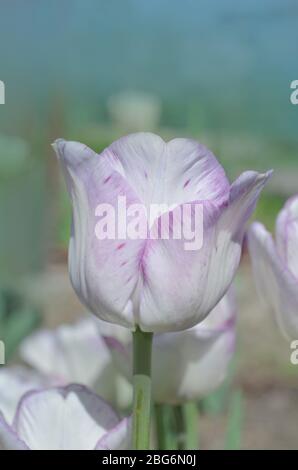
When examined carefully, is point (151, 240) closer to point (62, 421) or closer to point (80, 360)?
point (62, 421)

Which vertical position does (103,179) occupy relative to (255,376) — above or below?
above

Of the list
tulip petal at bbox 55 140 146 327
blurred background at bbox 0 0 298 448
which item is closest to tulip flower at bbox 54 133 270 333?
tulip petal at bbox 55 140 146 327

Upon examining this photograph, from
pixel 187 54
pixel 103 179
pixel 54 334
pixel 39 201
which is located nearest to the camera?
pixel 103 179

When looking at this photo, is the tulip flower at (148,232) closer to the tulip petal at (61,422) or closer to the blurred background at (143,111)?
the tulip petal at (61,422)

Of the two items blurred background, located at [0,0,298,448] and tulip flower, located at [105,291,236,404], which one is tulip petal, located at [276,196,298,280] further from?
blurred background, located at [0,0,298,448]

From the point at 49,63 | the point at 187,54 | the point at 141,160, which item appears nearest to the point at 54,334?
the point at 141,160

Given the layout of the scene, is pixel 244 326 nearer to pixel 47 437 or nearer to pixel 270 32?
pixel 270 32

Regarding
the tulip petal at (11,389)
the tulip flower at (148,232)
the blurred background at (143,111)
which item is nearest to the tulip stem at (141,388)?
the tulip flower at (148,232)
